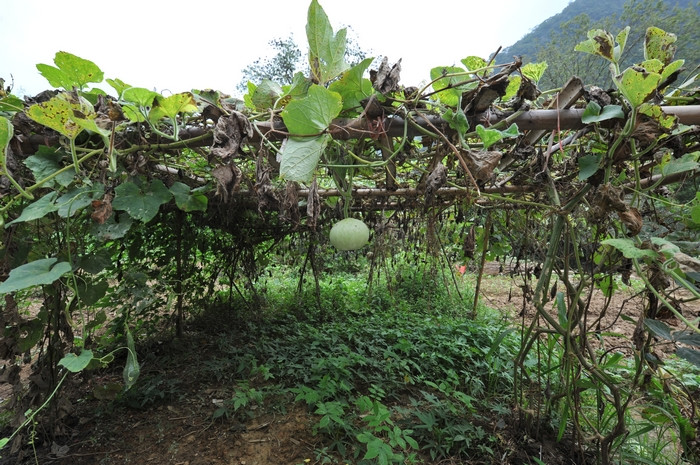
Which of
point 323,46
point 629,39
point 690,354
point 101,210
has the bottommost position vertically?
point 690,354

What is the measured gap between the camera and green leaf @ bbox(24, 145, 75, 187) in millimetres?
817

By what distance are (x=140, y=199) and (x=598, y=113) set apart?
46.8 inches

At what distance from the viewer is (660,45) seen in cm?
78

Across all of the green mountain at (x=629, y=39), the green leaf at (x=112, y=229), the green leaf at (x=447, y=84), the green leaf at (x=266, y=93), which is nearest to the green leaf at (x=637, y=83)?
the green leaf at (x=447, y=84)

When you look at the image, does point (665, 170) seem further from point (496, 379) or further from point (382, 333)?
point (382, 333)

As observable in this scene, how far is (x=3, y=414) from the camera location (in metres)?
1.94

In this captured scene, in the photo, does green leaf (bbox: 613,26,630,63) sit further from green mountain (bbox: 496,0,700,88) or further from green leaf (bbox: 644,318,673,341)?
green mountain (bbox: 496,0,700,88)

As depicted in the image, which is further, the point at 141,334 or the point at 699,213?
the point at 141,334

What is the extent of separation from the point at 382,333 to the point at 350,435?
4.08 ft

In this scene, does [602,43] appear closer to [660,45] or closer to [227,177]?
[660,45]

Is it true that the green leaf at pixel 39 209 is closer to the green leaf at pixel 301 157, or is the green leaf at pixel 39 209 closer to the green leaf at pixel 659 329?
the green leaf at pixel 301 157

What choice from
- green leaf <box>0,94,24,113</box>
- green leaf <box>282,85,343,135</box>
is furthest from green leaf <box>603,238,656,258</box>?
green leaf <box>0,94,24,113</box>

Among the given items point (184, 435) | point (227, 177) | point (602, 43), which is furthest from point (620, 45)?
point (184, 435)

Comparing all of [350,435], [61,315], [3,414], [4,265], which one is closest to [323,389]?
[350,435]
